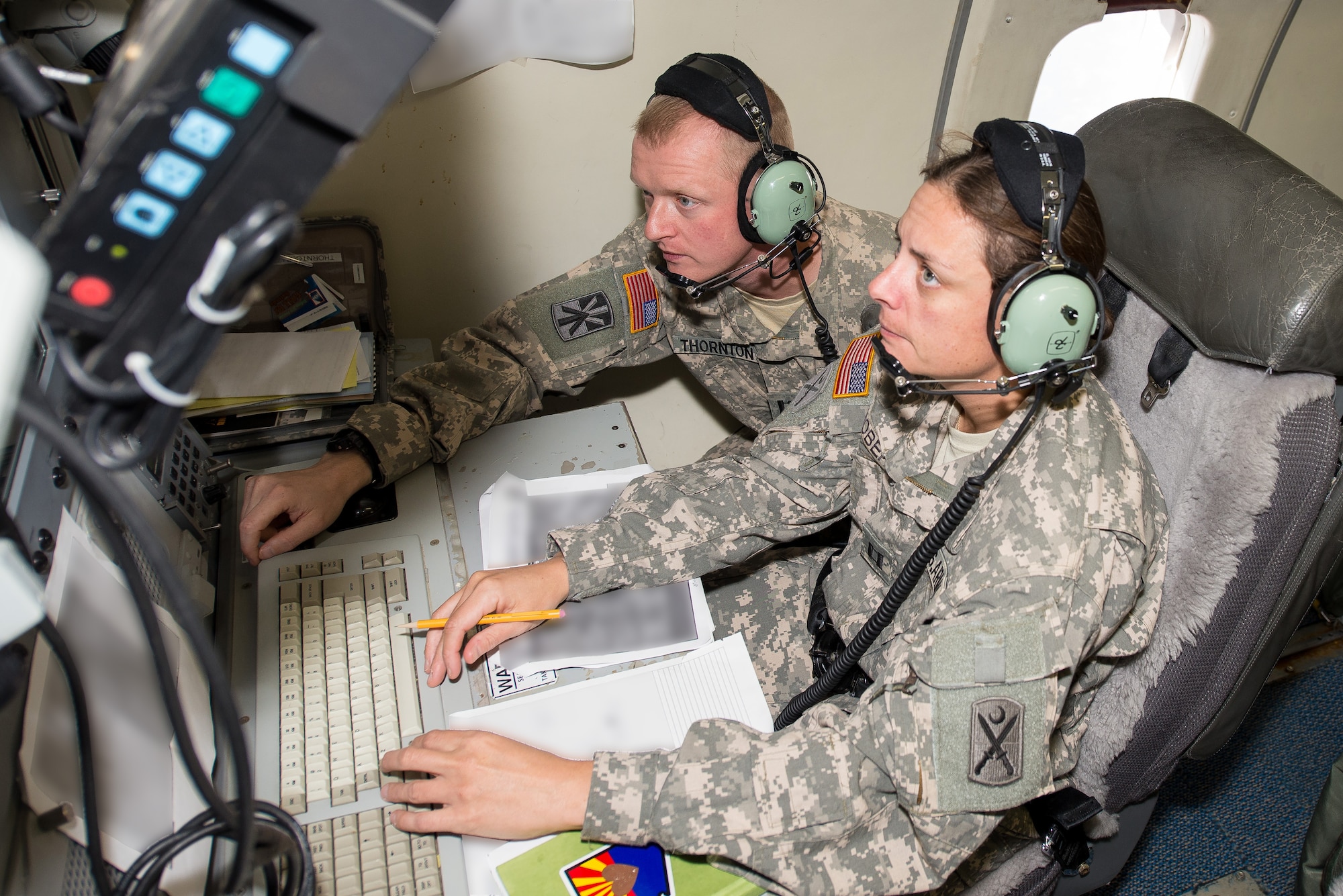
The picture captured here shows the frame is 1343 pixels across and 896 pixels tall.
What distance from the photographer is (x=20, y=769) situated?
0.60 metres

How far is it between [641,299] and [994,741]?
99 centimetres

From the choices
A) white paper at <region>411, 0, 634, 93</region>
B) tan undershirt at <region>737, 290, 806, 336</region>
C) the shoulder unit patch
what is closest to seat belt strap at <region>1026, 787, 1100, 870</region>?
tan undershirt at <region>737, 290, 806, 336</region>

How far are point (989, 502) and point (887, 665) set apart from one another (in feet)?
0.74

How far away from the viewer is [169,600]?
0.50 m

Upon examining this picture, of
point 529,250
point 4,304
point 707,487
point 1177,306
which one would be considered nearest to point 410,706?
point 707,487

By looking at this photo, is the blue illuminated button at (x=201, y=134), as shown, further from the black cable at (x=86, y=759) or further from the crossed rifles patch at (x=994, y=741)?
the crossed rifles patch at (x=994, y=741)

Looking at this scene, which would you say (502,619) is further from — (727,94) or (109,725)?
(727,94)

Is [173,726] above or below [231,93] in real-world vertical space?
below

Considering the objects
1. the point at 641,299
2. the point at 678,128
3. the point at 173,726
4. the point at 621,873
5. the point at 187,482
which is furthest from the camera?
the point at 641,299

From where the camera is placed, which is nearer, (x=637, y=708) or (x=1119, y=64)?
(x=637, y=708)

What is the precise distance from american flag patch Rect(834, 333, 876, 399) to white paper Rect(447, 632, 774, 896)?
42cm

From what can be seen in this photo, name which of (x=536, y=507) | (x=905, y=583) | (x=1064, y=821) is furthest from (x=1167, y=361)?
(x=536, y=507)

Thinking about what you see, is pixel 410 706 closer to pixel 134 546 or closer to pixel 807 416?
pixel 134 546

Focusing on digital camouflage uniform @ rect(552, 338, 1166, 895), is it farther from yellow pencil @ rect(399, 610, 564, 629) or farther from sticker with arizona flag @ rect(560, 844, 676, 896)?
yellow pencil @ rect(399, 610, 564, 629)
